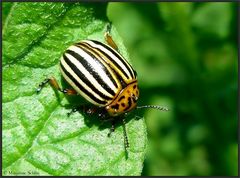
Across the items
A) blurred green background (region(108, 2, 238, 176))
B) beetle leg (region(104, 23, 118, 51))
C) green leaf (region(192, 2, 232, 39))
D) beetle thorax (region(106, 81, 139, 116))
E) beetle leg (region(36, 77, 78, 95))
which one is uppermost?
beetle leg (region(104, 23, 118, 51))

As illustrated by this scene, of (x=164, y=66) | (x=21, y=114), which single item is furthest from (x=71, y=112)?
(x=164, y=66)

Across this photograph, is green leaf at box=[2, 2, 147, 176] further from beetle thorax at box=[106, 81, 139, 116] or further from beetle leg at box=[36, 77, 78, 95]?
beetle thorax at box=[106, 81, 139, 116]

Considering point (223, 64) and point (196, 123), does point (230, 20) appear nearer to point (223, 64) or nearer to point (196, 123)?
point (223, 64)

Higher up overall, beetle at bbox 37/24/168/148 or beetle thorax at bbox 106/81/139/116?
beetle at bbox 37/24/168/148

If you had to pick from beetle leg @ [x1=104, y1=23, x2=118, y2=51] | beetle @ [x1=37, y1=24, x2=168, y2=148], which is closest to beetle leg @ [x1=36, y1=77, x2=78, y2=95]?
beetle @ [x1=37, y1=24, x2=168, y2=148]

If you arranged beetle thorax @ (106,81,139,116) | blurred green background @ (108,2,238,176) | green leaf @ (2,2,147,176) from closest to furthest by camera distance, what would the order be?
green leaf @ (2,2,147,176)
beetle thorax @ (106,81,139,116)
blurred green background @ (108,2,238,176)

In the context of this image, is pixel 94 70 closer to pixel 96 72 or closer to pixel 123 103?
pixel 96 72

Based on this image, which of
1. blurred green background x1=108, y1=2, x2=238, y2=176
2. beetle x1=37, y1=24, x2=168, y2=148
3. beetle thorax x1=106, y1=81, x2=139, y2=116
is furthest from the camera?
blurred green background x1=108, y1=2, x2=238, y2=176
